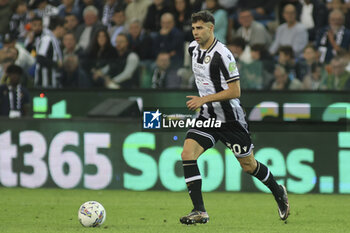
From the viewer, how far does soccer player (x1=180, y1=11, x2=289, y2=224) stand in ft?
24.4

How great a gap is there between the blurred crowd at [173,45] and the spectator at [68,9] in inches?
10.1

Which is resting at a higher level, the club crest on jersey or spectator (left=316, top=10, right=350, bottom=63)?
the club crest on jersey

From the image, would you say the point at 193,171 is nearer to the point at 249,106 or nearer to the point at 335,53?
the point at 249,106

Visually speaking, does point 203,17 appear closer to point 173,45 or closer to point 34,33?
point 173,45

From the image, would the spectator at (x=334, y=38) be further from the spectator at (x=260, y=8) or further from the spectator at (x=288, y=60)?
the spectator at (x=260, y=8)

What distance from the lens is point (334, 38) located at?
1305 cm

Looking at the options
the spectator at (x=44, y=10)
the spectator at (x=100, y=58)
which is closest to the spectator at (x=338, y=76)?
the spectator at (x=100, y=58)

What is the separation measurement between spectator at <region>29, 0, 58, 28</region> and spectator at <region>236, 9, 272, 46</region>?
16.1 feet

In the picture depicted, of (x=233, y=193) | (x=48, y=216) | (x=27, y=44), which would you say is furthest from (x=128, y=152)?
(x=27, y=44)

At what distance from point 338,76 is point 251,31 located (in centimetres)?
226

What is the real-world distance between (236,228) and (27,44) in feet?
31.7

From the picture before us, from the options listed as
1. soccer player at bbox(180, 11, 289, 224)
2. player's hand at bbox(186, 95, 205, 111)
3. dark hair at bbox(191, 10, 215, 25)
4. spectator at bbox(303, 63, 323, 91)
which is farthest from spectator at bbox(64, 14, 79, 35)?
player's hand at bbox(186, 95, 205, 111)

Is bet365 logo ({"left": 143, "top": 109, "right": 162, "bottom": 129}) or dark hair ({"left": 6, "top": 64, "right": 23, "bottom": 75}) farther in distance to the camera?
dark hair ({"left": 6, "top": 64, "right": 23, "bottom": 75})

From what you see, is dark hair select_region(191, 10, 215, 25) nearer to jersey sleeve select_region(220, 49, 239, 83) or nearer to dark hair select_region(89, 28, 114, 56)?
jersey sleeve select_region(220, 49, 239, 83)
